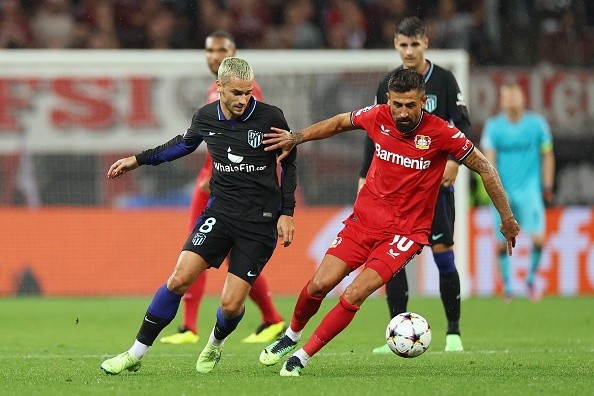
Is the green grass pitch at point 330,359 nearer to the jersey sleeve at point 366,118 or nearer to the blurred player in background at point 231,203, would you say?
the blurred player in background at point 231,203

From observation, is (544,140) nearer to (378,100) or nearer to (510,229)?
(378,100)

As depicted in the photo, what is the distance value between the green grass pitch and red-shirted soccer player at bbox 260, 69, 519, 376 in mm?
385

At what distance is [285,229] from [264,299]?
2.37 m

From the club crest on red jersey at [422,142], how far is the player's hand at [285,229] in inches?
35.8

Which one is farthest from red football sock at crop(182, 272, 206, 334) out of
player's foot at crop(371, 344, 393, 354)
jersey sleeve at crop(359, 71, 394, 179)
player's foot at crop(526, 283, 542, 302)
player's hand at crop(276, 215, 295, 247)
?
player's foot at crop(526, 283, 542, 302)

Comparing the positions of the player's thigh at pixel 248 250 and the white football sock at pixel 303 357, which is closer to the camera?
the white football sock at pixel 303 357

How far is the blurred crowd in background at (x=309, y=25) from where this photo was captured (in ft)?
55.7

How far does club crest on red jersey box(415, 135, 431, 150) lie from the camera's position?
731 centimetres

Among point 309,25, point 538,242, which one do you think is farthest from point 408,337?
point 309,25

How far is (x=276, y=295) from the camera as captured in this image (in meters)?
14.6

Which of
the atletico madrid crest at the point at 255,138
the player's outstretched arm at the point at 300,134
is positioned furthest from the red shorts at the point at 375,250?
the atletico madrid crest at the point at 255,138

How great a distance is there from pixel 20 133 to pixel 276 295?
362cm

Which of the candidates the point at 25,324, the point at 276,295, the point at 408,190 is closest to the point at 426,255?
the point at 276,295

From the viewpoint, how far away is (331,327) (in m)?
7.14
